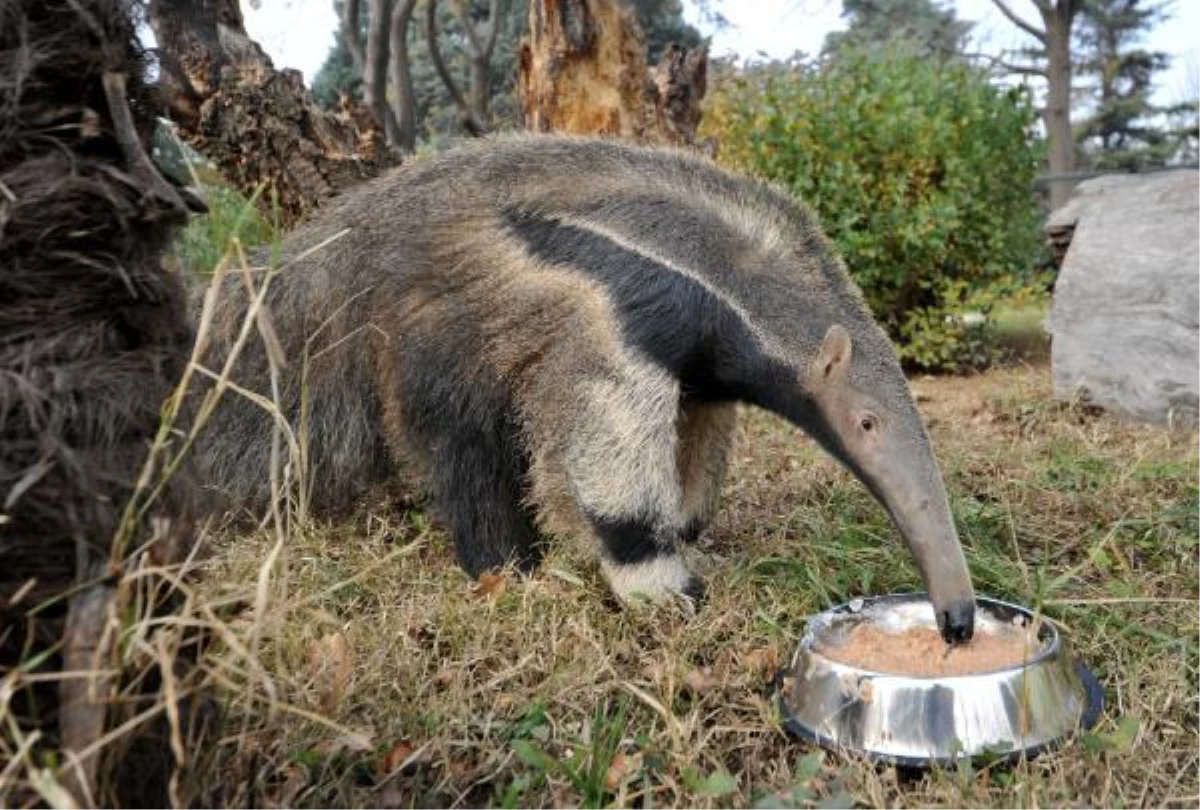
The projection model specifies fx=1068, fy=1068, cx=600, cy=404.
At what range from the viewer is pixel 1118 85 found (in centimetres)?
3105

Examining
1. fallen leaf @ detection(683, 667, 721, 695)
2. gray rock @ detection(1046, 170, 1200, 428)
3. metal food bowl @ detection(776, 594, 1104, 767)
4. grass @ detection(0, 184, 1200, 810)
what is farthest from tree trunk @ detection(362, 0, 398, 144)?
metal food bowl @ detection(776, 594, 1104, 767)

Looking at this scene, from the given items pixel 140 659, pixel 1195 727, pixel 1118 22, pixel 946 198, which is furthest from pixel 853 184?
pixel 1118 22

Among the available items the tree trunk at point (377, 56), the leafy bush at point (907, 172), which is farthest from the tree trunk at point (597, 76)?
the tree trunk at point (377, 56)

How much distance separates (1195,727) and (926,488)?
900 millimetres

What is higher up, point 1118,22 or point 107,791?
point 1118,22

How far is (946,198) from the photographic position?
7934 mm

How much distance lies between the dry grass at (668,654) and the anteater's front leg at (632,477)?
0.17 m

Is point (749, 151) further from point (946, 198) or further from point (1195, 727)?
point (1195, 727)

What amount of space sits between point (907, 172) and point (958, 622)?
5868mm

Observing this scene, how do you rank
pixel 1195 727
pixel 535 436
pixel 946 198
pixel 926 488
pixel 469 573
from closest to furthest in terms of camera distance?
pixel 1195 727, pixel 926 488, pixel 535 436, pixel 469 573, pixel 946 198

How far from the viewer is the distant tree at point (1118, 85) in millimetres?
28406

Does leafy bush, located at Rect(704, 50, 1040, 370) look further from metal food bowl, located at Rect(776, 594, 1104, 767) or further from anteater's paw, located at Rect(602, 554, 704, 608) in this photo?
metal food bowl, located at Rect(776, 594, 1104, 767)

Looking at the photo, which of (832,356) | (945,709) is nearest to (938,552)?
(945,709)

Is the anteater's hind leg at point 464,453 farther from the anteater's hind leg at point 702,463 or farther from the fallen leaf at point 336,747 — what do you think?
the fallen leaf at point 336,747
